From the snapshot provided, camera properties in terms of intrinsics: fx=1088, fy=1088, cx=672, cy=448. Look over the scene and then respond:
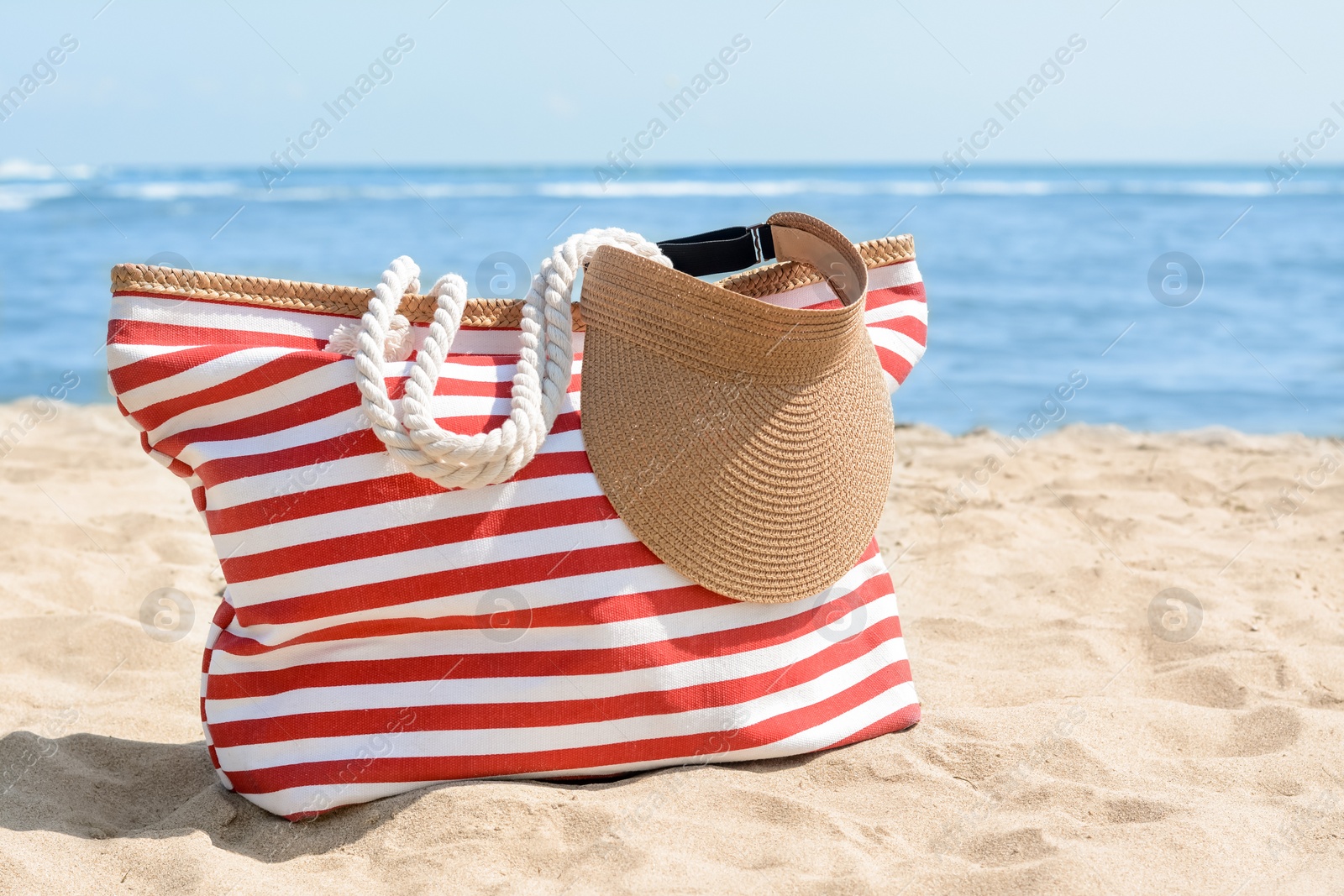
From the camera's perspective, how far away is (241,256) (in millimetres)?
11797

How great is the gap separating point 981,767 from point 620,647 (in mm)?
691

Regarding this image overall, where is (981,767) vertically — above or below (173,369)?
above

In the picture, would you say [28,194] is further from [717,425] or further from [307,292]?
[717,425]

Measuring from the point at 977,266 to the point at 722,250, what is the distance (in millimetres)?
9624

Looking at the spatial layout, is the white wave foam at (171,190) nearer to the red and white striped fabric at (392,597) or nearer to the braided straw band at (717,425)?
the red and white striped fabric at (392,597)

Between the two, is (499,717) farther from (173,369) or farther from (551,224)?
(551,224)

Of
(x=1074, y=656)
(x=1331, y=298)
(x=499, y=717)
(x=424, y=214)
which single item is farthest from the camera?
(x=424, y=214)

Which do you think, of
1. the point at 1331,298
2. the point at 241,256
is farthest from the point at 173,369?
the point at 241,256

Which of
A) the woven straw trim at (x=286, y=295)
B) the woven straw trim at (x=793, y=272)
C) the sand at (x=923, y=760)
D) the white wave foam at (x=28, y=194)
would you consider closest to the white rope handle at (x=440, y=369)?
the woven straw trim at (x=286, y=295)

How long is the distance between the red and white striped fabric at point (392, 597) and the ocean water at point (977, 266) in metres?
0.67

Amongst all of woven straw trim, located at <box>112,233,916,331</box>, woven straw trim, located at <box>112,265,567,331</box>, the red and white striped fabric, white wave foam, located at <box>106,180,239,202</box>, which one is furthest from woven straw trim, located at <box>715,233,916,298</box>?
white wave foam, located at <box>106,180,239,202</box>

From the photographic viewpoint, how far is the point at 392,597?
1.76 m

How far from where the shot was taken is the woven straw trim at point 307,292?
179cm

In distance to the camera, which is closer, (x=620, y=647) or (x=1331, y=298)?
(x=620, y=647)
